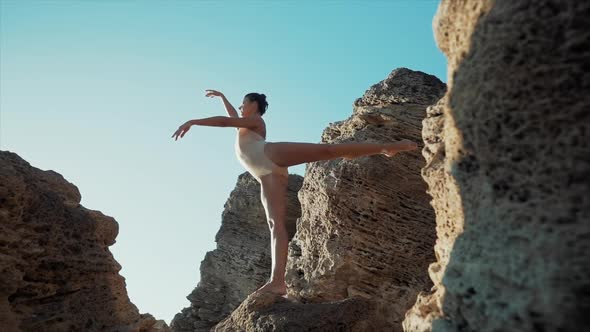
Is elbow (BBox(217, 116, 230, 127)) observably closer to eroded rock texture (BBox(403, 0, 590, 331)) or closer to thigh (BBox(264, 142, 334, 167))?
thigh (BBox(264, 142, 334, 167))

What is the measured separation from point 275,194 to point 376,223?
2527mm

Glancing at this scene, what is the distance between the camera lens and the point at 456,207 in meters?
2.80

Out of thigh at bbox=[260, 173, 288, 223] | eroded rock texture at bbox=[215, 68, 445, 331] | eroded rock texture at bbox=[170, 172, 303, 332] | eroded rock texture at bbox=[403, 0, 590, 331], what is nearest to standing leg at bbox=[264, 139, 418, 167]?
thigh at bbox=[260, 173, 288, 223]

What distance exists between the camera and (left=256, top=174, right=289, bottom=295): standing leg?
5289 millimetres

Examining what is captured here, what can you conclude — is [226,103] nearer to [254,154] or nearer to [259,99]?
[259,99]

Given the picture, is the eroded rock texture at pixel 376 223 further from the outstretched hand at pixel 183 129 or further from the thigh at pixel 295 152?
the outstretched hand at pixel 183 129

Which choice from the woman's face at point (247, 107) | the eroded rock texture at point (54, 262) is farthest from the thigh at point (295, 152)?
the eroded rock texture at point (54, 262)

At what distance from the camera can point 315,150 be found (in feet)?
17.4

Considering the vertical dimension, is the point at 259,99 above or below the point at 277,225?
above

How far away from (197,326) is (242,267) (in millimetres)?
1926

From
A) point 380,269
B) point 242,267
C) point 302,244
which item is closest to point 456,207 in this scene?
point 380,269

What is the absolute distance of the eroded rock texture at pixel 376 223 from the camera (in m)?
7.56

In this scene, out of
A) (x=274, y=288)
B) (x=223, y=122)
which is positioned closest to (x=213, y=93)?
(x=223, y=122)

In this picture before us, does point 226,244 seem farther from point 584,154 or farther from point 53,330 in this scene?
point 584,154
